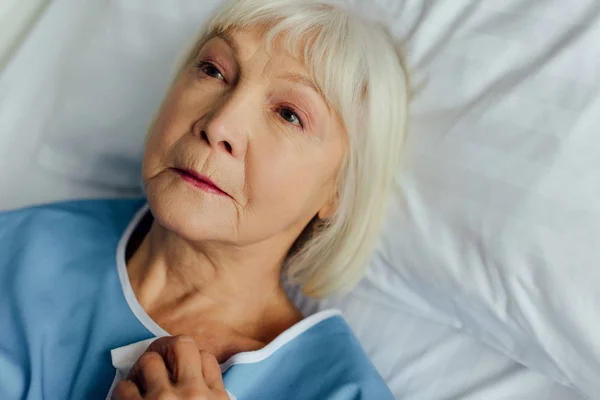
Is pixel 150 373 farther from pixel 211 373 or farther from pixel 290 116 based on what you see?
pixel 290 116

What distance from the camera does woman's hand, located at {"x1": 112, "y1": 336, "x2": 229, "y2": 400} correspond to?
0.88 m

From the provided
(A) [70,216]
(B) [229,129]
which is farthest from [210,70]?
(A) [70,216]

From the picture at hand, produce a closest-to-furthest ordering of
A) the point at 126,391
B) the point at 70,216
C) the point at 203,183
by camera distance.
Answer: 1. the point at 126,391
2. the point at 203,183
3. the point at 70,216

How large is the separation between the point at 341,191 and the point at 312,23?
0.95 feet

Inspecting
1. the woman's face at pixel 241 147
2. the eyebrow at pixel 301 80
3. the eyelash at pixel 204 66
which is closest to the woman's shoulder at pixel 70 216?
the woman's face at pixel 241 147

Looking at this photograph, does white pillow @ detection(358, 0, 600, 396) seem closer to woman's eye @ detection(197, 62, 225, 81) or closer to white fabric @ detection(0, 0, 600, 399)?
white fabric @ detection(0, 0, 600, 399)

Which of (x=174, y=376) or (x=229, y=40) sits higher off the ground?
(x=229, y=40)

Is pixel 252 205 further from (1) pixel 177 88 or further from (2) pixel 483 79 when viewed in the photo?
(2) pixel 483 79

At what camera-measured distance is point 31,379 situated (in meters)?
1.01

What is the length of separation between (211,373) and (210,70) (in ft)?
1.60

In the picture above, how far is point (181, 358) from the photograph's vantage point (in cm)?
93

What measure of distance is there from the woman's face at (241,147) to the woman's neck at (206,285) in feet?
0.39

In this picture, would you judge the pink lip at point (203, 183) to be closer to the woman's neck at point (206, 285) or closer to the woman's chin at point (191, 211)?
the woman's chin at point (191, 211)

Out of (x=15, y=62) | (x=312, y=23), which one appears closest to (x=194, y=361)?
(x=312, y=23)
